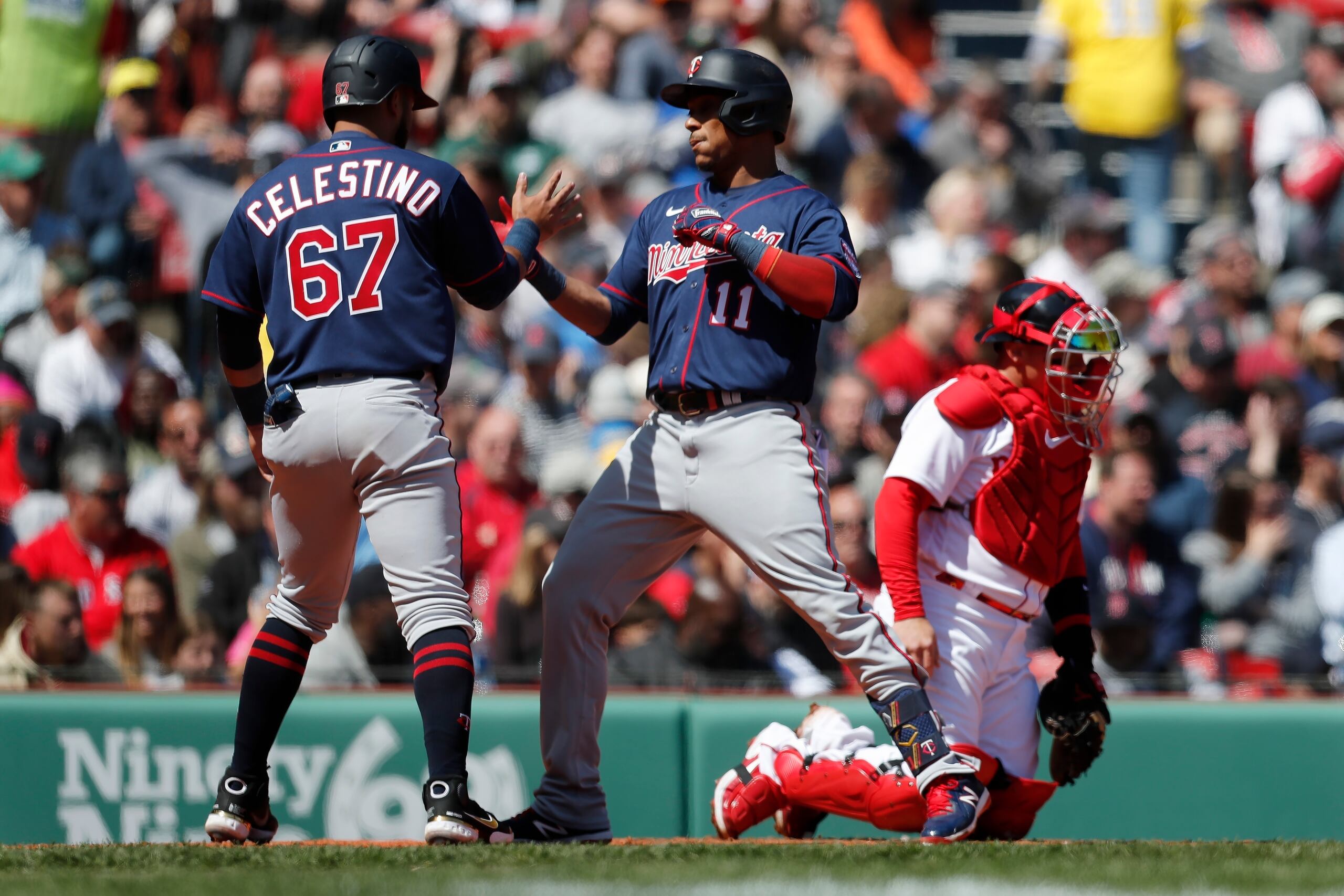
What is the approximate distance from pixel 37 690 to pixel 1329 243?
7.33 meters

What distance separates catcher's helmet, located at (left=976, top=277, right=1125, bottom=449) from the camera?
4.59 meters

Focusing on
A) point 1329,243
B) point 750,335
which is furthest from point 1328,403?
point 750,335

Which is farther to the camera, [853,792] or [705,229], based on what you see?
[853,792]

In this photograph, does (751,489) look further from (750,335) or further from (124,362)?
(124,362)

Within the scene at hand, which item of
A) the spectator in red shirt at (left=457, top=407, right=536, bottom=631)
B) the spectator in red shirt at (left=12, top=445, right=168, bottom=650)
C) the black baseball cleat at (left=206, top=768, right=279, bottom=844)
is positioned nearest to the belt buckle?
the black baseball cleat at (left=206, top=768, right=279, bottom=844)

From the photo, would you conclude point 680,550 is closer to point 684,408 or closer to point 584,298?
point 684,408

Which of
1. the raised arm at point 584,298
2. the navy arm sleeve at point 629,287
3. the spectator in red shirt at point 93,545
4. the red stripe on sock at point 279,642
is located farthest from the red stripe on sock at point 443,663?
the spectator in red shirt at point 93,545

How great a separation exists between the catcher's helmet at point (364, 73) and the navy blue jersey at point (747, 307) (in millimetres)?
851

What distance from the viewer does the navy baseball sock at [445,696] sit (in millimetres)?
3865

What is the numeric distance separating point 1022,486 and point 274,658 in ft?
6.88

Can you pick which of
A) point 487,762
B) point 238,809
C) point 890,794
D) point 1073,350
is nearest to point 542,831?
point 238,809

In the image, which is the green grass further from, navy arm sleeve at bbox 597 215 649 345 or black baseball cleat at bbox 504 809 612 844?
navy arm sleeve at bbox 597 215 649 345

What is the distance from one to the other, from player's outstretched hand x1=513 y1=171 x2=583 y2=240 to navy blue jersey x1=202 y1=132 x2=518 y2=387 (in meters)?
0.38

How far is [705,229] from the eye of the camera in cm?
420
